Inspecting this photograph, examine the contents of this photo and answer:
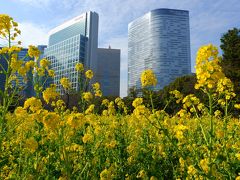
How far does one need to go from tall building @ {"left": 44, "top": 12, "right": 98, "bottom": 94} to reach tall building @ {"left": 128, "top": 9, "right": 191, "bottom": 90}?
3898 cm

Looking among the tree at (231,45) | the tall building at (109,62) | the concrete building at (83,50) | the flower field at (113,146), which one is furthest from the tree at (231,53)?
the tall building at (109,62)

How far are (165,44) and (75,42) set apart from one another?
52.8m

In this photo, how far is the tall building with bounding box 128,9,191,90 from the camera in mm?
143375

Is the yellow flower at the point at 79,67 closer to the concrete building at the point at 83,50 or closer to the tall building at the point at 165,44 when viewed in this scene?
the concrete building at the point at 83,50

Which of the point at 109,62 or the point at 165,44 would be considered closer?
the point at 109,62

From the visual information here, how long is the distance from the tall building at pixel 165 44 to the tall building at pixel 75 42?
128 feet

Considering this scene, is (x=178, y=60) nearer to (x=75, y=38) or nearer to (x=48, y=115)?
(x=75, y=38)

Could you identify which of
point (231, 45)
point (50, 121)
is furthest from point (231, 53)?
point (50, 121)

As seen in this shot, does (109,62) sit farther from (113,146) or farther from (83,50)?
(113,146)

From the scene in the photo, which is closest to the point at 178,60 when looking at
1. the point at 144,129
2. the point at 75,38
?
the point at 75,38

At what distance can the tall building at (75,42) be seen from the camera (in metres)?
109

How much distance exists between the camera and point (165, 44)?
483ft

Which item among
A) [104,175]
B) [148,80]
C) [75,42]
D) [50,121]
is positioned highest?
[75,42]

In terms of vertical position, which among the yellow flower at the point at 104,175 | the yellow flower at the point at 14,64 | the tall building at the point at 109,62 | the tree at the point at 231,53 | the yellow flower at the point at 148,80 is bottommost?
the yellow flower at the point at 104,175
